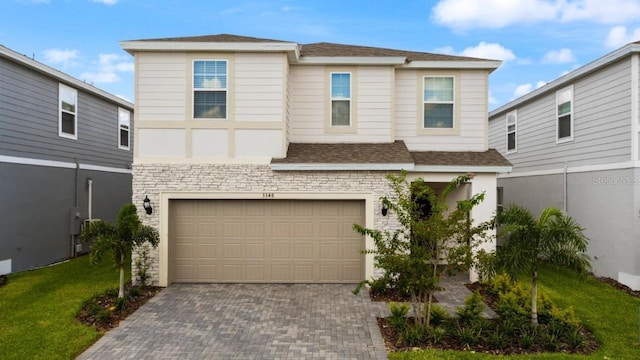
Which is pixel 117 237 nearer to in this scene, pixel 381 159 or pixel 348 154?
pixel 348 154

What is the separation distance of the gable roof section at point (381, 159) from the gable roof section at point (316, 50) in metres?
2.18

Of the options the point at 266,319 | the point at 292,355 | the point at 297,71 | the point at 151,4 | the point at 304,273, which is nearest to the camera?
the point at 292,355

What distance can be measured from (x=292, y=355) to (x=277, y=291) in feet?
10.9

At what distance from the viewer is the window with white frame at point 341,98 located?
34.4 feet

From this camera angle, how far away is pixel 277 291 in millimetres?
9117

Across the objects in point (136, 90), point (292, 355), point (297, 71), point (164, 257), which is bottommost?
point (292, 355)

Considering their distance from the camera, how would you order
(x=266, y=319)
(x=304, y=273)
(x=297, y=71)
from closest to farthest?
(x=266, y=319)
(x=304, y=273)
(x=297, y=71)

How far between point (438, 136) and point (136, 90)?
7.82 meters

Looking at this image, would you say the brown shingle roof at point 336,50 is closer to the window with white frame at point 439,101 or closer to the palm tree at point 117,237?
the window with white frame at point 439,101

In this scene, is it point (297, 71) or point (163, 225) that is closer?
point (163, 225)

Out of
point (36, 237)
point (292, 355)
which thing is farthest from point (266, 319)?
point (36, 237)

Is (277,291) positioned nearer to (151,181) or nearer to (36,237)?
(151,181)

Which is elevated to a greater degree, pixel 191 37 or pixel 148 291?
pixel 191 37

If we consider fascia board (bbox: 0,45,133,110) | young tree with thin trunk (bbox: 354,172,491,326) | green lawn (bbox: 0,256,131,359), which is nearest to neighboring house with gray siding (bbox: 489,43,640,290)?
young tree with thin trunk (bbox: 354,172,491,326)
